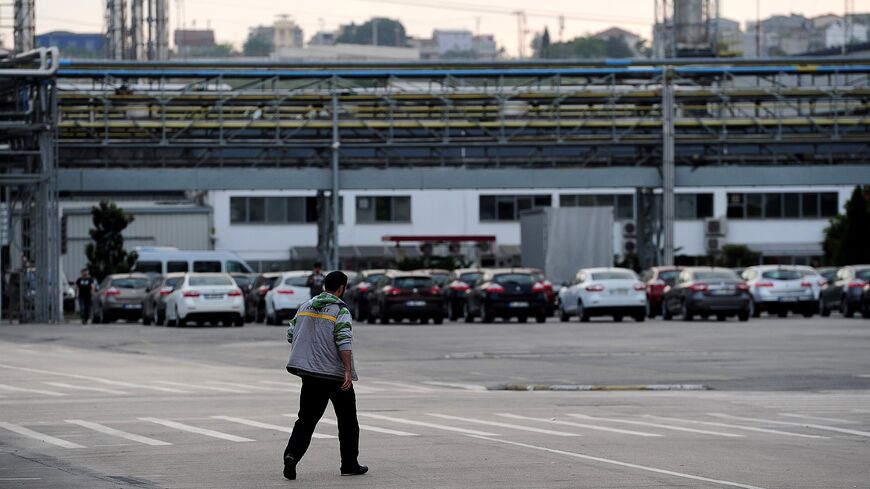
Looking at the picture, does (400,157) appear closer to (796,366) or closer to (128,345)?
(128,345)

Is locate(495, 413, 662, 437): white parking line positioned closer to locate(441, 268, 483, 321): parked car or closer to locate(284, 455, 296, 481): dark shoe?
locate(284, 455, 296, 481): dark shoe

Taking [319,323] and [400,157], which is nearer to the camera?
[319,323]

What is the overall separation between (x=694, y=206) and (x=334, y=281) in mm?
84074

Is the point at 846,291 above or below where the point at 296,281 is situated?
below

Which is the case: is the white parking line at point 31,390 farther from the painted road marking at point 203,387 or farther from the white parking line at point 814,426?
the white parking line at point 814,426

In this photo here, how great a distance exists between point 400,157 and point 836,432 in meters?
50.5

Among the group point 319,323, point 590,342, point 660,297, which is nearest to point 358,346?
point 590,342

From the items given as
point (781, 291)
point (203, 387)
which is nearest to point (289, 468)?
point (203, 387)

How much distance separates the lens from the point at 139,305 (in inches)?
2063

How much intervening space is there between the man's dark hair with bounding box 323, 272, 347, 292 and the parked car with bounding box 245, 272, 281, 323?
37.0 m

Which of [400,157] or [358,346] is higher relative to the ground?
[400,157]

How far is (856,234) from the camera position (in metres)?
64.5

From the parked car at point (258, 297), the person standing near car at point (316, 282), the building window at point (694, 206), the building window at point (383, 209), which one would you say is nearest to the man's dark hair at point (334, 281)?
the person standing near car at point (316, 282)

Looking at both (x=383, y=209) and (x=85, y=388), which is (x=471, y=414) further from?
(x=383, y=209)
